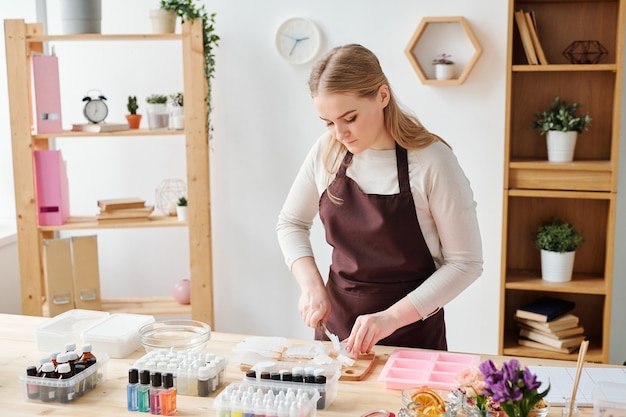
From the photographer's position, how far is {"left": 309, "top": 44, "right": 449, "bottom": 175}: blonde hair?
6.83ft

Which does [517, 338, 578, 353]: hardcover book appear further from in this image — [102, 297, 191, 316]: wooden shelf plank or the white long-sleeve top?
[102, 297, 191, 316]: wooden shelf plank

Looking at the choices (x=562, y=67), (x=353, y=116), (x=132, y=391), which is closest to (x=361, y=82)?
(x=353, y=116)

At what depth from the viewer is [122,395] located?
5.98 ft

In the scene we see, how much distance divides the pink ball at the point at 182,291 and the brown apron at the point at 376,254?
1723 mm

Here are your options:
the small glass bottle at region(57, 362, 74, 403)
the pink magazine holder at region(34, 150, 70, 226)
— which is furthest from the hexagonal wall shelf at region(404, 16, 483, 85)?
the small glass bottle at region(57, 362, 74, 403)

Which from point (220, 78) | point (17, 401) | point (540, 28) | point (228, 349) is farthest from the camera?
point (220, 78)

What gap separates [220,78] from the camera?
4035 millimetres

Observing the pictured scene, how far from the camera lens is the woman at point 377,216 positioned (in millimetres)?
2109

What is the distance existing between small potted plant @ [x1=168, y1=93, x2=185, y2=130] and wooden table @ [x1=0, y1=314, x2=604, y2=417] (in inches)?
72.0

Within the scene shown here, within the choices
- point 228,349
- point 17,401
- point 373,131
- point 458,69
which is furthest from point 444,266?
point 458,69

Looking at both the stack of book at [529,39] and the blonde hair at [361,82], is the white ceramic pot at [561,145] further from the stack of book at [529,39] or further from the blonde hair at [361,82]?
the blonde hair at [361,82]

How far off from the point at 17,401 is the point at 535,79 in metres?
2.80

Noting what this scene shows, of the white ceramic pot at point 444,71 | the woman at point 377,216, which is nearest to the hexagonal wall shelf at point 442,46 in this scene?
the white ceramic pot at point 444,71

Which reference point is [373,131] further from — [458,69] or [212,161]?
[212,161]
